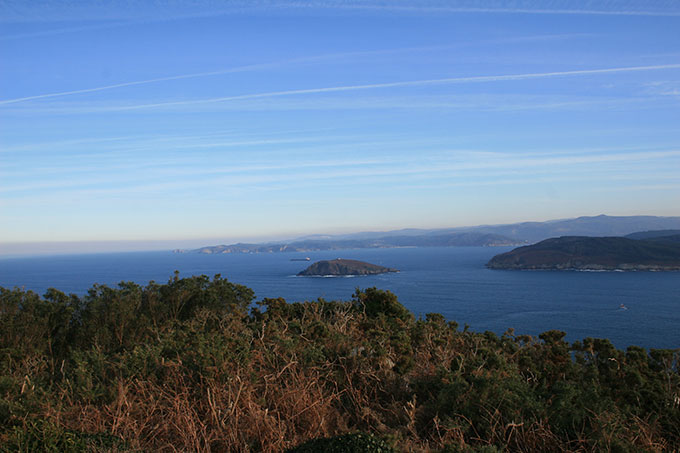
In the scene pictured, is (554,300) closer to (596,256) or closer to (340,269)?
(596,256)

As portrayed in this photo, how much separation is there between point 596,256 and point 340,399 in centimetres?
8847

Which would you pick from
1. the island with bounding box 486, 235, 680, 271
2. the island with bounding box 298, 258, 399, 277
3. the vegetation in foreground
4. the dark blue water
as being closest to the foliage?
the vegetation in foreground

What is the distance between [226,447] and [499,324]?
117 ft

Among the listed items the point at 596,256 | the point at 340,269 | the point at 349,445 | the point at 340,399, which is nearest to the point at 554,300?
the point at 596,256

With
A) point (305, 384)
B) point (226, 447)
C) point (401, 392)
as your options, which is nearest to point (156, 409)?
point (226, 447)

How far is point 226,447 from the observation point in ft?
11.9

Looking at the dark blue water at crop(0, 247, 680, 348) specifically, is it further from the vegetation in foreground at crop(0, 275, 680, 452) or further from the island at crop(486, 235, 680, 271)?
the vegetation in foreground at crop(0, 275, 680, 452)

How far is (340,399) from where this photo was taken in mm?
4660

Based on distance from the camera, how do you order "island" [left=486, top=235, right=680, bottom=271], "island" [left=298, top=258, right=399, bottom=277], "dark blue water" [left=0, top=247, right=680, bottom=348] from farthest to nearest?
"island" [left=298, top=258, right=399, bottom=277]
"island" [left=486, top=235, right=680, bottom=271]
"dark blue water" [left=0, top=247, right=680, bottom=348]

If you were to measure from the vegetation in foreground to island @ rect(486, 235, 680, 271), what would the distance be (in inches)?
3189

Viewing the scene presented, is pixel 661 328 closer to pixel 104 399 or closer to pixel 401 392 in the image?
pixel 401 392

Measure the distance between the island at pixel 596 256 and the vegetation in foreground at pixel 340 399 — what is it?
81.0 m

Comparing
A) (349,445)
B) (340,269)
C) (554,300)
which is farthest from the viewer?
(340,269)

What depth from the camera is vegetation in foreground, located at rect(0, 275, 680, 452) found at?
138 inches
